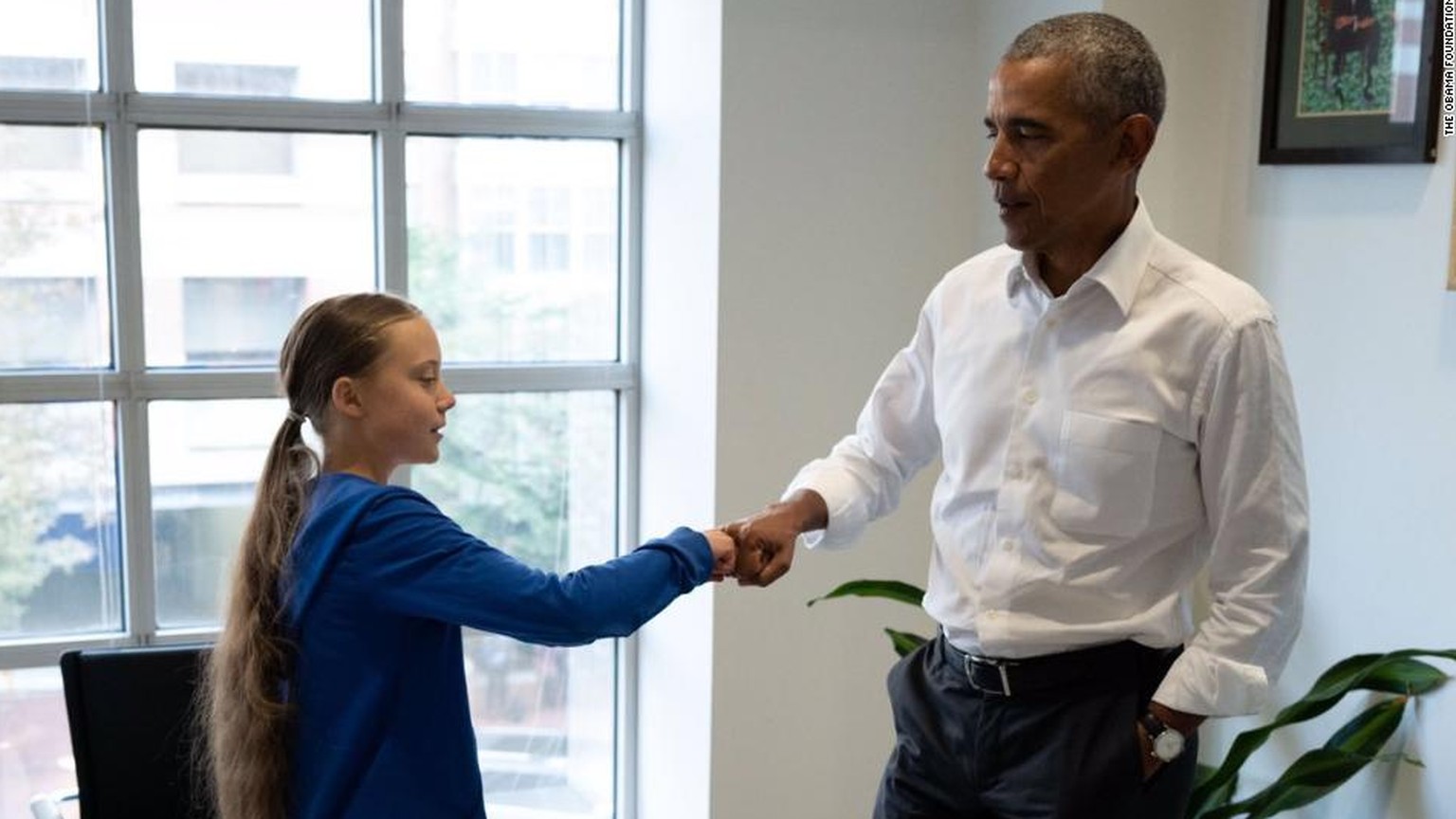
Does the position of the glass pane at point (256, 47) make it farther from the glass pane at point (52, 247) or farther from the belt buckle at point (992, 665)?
the belt buckle at point (992, 665)

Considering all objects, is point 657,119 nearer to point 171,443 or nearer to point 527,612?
point 171,443

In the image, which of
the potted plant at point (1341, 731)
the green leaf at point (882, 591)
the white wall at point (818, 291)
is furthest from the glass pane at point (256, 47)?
the potted plant at point (1341, 731)

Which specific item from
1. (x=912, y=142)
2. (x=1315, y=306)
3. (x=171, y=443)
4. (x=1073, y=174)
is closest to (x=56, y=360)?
(x=171, y=443)

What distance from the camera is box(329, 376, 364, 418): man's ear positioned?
2.02 metres

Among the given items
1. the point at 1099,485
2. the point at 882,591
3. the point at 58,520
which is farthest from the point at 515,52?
the point at 1099,485

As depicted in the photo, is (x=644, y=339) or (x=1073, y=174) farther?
(x=644, y=339)

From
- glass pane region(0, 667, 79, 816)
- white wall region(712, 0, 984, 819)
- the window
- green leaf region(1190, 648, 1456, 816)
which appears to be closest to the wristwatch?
green leaf region(1190, 648, 1456, 816)

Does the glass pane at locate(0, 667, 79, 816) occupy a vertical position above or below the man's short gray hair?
below

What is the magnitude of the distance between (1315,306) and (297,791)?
1754 mm

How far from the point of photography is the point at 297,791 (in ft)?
6.52

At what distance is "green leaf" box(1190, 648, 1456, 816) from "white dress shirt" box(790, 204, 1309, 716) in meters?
0.55

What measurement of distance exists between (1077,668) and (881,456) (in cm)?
50

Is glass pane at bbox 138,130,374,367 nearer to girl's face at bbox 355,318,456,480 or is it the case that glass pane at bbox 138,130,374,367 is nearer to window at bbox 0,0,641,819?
window at bbox 0,0,641,819

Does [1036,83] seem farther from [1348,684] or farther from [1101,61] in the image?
[1348,684]
